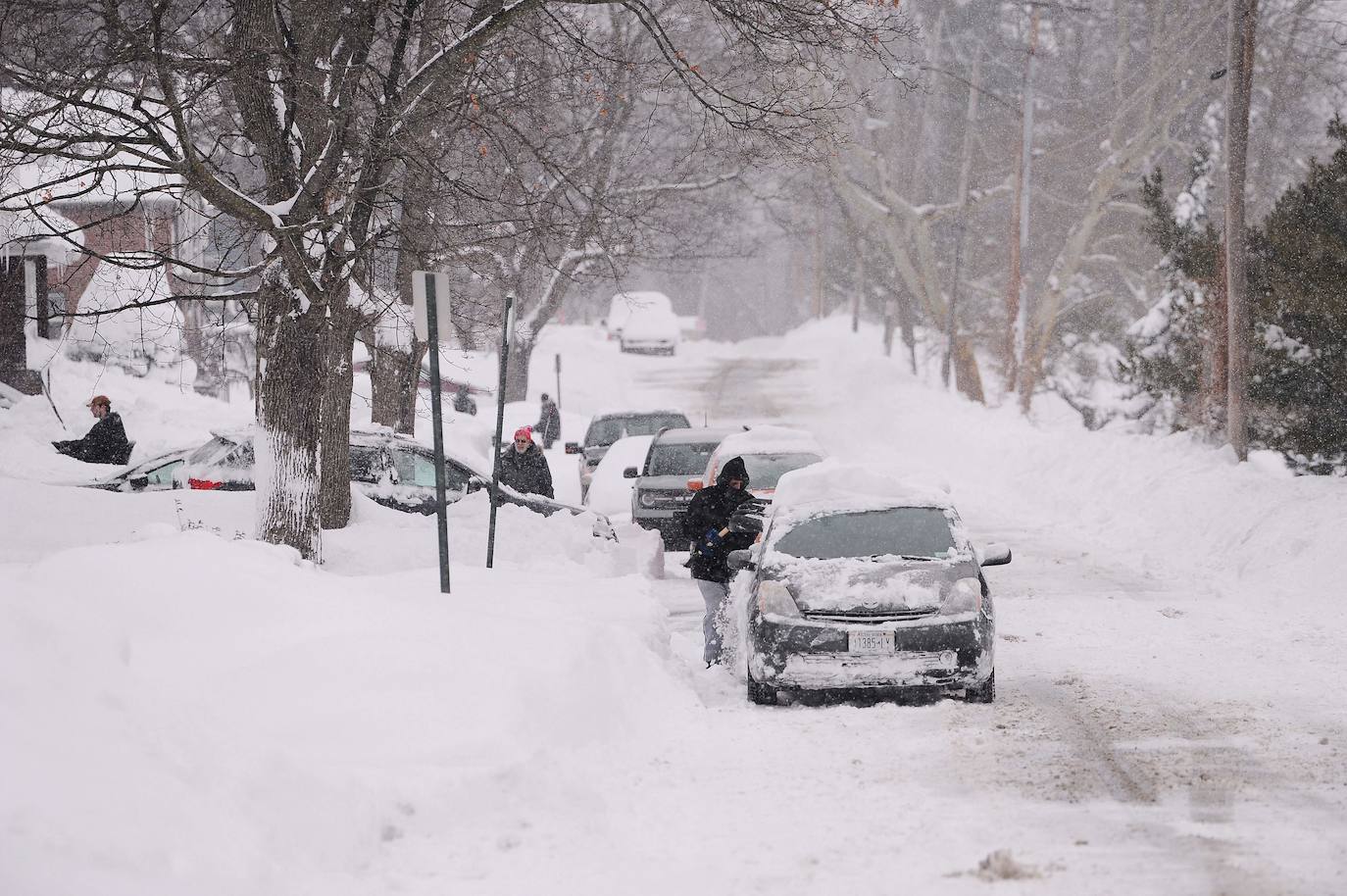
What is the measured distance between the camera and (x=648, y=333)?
66312 mm

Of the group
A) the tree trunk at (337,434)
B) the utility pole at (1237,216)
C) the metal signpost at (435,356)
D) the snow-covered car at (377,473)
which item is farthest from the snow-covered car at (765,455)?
the metal signpost at (435,356)

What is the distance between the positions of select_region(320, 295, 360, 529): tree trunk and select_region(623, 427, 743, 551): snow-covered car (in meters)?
4.41

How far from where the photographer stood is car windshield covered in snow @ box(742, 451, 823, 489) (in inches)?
719

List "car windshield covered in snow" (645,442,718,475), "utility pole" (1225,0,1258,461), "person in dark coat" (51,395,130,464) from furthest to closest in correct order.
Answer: "person in dark coat" (51,395,130,464), "car windshield covered in snow" (645,442,718,475), "utility pole" (1225,0,1258,461)

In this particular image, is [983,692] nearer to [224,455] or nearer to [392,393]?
[224,455]

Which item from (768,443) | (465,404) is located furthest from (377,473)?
(465,404)

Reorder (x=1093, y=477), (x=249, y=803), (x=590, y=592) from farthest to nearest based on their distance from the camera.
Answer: (x=1093, y=477)
(x=590, y=592)
(x=249, y=803)

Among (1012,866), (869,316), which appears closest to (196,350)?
(1012,866)

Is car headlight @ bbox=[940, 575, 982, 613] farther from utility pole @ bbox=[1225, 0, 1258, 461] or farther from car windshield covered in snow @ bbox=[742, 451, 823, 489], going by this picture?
utility pole @ bbox=[1225, 0, 1258, 461]

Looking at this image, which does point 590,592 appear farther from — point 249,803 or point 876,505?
point 249,803

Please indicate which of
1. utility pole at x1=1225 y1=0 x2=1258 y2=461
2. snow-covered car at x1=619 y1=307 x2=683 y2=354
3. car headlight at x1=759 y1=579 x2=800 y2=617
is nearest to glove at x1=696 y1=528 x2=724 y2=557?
car headlight at x1=759 y1=579 x2=800 y2=617

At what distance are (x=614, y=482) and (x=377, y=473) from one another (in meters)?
4.68

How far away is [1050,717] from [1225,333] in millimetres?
13619

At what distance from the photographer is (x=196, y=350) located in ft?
128
